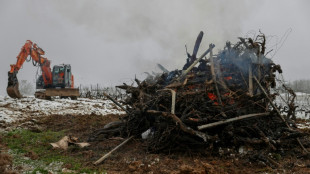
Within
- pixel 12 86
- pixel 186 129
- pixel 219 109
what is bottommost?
pixel 186 129

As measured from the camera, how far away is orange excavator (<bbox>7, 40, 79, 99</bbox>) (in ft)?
47.9

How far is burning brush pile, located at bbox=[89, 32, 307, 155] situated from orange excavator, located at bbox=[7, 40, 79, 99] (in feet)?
35.6

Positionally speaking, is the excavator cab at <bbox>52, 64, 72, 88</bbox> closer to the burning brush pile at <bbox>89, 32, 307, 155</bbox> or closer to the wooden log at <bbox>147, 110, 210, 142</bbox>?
the burning brush pile at <bbox>89, 32, 307, 155</bbox>

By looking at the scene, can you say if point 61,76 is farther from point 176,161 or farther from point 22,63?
point 176,161

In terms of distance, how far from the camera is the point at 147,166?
402 cm

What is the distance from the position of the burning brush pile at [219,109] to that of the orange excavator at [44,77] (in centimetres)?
1085

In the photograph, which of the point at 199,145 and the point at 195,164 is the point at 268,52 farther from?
the point at 195,164

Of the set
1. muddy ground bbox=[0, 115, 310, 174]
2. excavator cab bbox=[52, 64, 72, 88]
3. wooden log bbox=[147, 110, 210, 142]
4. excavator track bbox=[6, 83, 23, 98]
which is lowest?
muddy ground bbox=[0, 115, 310, 174]

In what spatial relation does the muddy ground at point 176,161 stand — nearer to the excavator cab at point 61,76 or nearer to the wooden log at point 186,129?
the wooden log at point 186,129

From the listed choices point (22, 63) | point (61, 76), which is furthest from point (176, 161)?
point (61, 76)

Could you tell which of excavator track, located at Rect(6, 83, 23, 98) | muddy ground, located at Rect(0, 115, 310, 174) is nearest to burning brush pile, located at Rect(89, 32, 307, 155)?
muddy ground, located at Rect(0, 115, 310, 174)

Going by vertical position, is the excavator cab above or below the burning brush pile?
above

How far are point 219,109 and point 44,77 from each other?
54.5ft

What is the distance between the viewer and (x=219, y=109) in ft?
16.5
